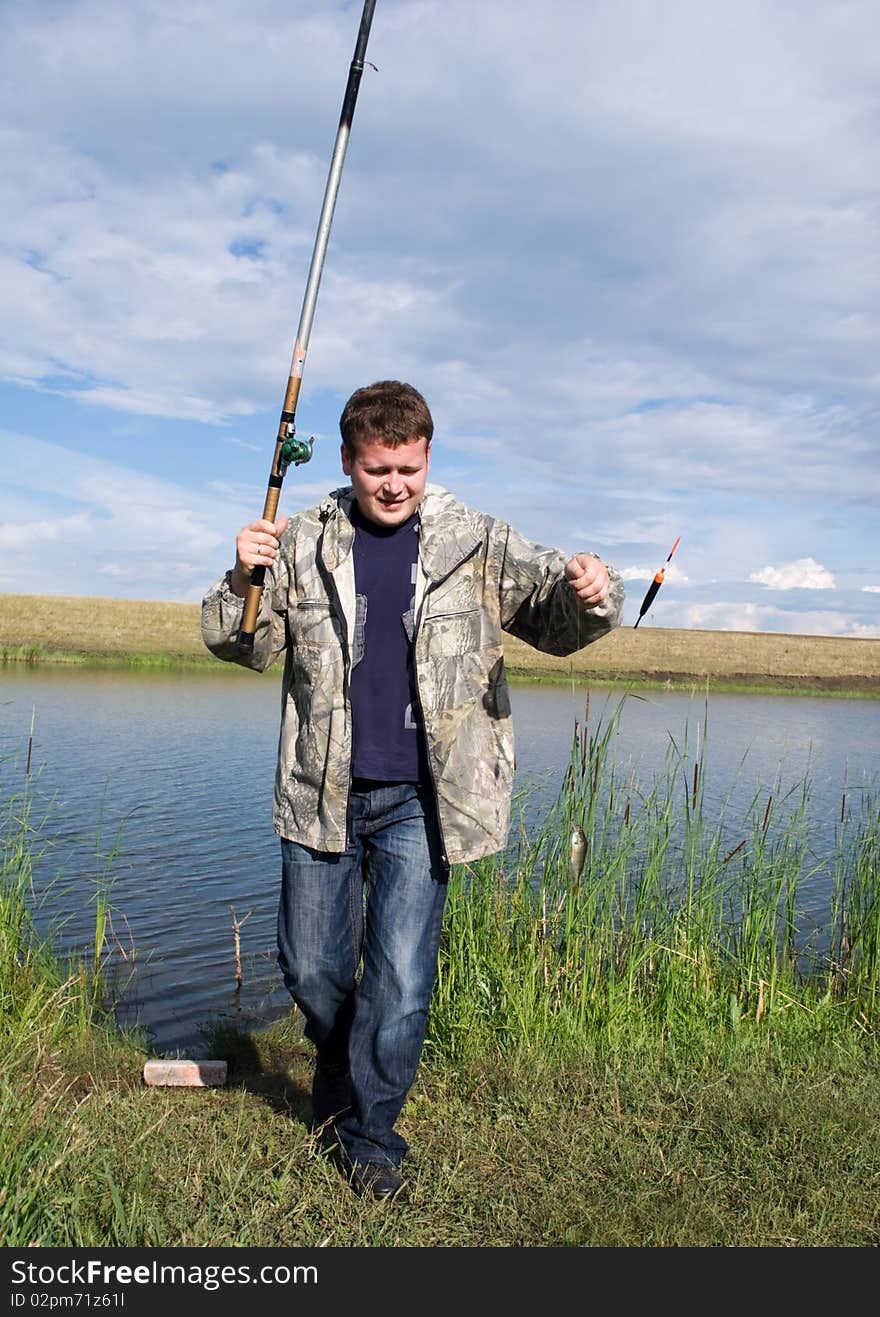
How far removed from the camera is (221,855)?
10.5 metres

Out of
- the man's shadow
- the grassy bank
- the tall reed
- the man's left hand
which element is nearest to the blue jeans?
the grassy bank

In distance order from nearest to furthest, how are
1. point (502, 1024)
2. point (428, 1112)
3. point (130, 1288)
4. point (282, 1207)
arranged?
point (130, 1288) → point (282, 1207) → point (428, 1112) → point (502, 1024)

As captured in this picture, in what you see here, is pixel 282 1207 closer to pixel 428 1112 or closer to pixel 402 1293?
pixel 402 1293

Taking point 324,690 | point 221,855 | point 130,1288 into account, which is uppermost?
point 324,690

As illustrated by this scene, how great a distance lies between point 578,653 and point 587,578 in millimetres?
33220

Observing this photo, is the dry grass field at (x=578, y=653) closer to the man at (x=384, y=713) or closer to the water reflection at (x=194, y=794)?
the water reflection at (x=194, y=794)

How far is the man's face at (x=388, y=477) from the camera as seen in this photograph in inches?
136

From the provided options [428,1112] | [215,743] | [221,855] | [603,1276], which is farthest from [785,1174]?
[215,743]

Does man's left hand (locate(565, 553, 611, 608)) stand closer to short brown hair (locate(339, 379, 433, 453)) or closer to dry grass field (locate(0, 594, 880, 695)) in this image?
short brown hair (locate(339, 379, 433, 453))

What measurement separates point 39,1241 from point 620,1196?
179 cm

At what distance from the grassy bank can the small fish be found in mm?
45

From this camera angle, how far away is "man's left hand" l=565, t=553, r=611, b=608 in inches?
130

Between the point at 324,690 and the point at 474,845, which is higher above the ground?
the point at 324,690

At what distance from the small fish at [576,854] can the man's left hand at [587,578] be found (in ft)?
7.30
